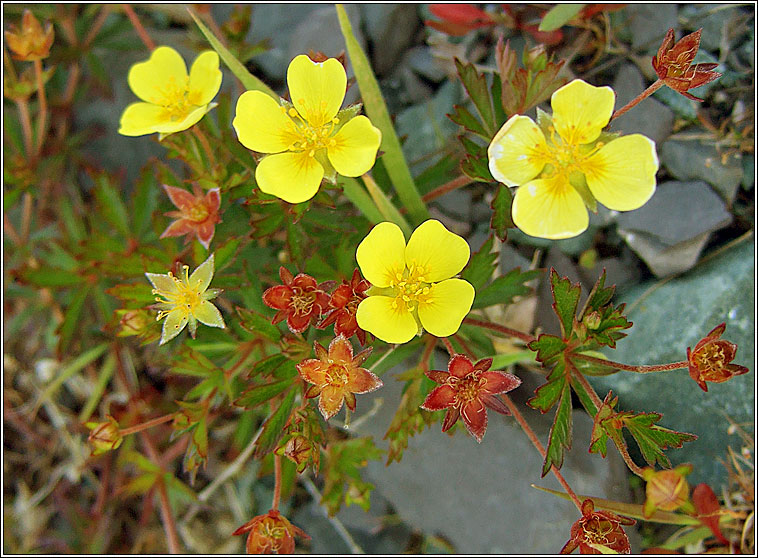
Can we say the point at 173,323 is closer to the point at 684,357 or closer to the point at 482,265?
the point at 482,265

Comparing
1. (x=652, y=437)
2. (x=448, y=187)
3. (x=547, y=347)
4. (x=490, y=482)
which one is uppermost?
(x=448, y=187)

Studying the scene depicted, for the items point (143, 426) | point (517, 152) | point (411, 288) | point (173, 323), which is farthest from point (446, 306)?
point (143, 426)

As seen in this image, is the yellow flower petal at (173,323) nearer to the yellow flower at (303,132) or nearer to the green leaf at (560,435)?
the yellow flower at (303,132)

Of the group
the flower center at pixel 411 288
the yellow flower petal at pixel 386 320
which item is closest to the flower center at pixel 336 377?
the yellow flower petal at pixel 386 320

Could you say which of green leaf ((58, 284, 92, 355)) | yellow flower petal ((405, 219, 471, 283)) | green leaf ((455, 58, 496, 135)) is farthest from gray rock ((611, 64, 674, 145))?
green leaf ((58, 284, 92, 355))

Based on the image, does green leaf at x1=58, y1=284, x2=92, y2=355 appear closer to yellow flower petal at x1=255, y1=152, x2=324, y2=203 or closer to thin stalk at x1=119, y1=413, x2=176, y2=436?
thin stalk at x1=119, y1=413, x2=176, y2=436

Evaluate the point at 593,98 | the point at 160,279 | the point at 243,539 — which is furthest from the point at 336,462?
the point at 593,98
